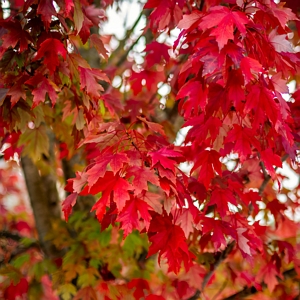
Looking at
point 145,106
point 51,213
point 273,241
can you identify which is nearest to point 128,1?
point 145,106

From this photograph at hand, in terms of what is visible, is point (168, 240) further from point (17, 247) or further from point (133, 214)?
point (17, 247)

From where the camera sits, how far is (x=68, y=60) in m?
1.53

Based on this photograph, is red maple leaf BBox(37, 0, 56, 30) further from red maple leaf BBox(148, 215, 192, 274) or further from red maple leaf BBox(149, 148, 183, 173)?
red maple leaf BBox(148, 215, 192, 274)

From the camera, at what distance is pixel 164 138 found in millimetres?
1590

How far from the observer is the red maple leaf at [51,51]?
1376 mm

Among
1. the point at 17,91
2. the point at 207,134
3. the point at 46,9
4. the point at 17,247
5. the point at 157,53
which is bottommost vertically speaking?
the point at 207,134

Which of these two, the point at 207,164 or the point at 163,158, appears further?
the point at 207,164

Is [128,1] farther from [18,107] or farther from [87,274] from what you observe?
[87,274]

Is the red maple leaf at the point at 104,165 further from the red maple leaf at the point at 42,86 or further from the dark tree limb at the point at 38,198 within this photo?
the dark tree limb at the point at 38,198

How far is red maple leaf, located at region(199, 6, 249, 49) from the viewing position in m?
1.10

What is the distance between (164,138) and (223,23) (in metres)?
0.60

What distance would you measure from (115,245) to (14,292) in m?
0.73

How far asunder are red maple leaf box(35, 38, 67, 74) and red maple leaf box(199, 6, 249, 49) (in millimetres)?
556

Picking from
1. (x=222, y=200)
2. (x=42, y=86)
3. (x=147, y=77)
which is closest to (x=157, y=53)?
(x=147, y=77)
